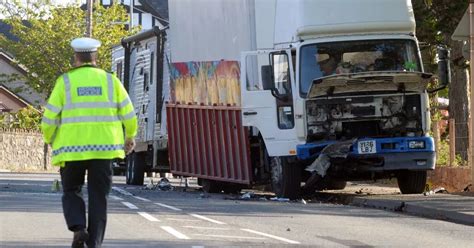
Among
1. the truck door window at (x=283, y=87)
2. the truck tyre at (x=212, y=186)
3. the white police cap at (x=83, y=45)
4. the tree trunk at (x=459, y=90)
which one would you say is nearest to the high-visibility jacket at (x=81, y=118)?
the white police cap at (x=83, y=45)

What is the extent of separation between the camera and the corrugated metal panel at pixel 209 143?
72.7ft

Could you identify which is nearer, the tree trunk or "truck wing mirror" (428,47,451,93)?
"truck wing mirror" (428,47,451,93)

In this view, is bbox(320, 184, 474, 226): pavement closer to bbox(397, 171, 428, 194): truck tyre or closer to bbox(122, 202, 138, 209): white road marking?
bbox(397, 171, 428, 194): truck tyre

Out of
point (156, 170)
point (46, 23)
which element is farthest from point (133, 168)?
point (46, 23)

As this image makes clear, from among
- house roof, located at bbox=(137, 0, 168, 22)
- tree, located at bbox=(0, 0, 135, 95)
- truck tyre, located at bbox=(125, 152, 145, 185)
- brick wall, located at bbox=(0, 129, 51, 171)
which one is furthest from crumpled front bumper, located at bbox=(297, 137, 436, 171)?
house roof, located at bbox=(137, 0, 168, 22)

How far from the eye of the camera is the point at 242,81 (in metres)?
21.4

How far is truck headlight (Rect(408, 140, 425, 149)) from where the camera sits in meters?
20.4

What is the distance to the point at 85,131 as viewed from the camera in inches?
395

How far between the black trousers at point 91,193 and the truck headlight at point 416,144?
10.8 metres

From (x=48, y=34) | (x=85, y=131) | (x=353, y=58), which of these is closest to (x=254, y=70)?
(x=353, y=58)

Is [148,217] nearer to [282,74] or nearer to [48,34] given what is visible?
[282,74]

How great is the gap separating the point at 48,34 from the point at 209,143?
41605 millimetres

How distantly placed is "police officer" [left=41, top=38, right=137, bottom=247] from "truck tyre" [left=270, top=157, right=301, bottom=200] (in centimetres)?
1084

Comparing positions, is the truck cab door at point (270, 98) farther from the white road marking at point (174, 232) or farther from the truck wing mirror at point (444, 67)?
the white road marking at point (174, 232)
